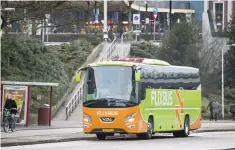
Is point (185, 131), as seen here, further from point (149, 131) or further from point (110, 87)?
point (110, 87)

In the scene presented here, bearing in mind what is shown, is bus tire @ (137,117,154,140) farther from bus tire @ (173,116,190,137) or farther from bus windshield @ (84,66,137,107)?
bus tire @ (173,116,190,137)

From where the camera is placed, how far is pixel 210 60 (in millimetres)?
72062

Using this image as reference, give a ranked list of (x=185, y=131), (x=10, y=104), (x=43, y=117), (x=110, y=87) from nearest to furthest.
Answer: (x=110, y=87), (x=185, y=131), (x=10, y=104), (x=43, y=117)

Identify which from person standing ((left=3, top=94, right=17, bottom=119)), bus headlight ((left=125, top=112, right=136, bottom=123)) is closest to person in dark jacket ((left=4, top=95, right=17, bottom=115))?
person standing ((left=3, top=94, right=17, bottom=119))

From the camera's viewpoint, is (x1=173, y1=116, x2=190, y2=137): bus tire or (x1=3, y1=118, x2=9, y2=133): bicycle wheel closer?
(x1=3, y1=118, x2=9, y2=133): bicycle wheel

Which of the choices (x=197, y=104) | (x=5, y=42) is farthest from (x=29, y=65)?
(x=197, y=104)

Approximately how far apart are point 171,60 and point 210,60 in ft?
12.8

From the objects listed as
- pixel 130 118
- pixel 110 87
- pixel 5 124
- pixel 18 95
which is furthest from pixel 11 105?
pixel 130 118

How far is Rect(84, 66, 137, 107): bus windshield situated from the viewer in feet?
104

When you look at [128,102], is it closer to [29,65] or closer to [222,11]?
[29,65]

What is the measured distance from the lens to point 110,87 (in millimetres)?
31859

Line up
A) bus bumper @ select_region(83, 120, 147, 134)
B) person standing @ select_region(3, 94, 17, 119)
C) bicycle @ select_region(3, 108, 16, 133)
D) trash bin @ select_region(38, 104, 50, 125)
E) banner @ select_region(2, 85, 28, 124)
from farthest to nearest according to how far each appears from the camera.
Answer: trash bin @ select_region(38, 104, 50, 125) < banner @ select_region(2, 85, 28, 124) < person standing @ select_region(3, 94, 17, 119) < bicycle @ select_region(3, 108, 16, 133) < bus bumper @ select_region(83, 120, 147, 134)

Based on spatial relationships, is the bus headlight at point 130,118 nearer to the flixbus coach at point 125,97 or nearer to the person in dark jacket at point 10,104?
the flixbus coach at point 125,97

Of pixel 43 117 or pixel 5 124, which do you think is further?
pixel 43 117
